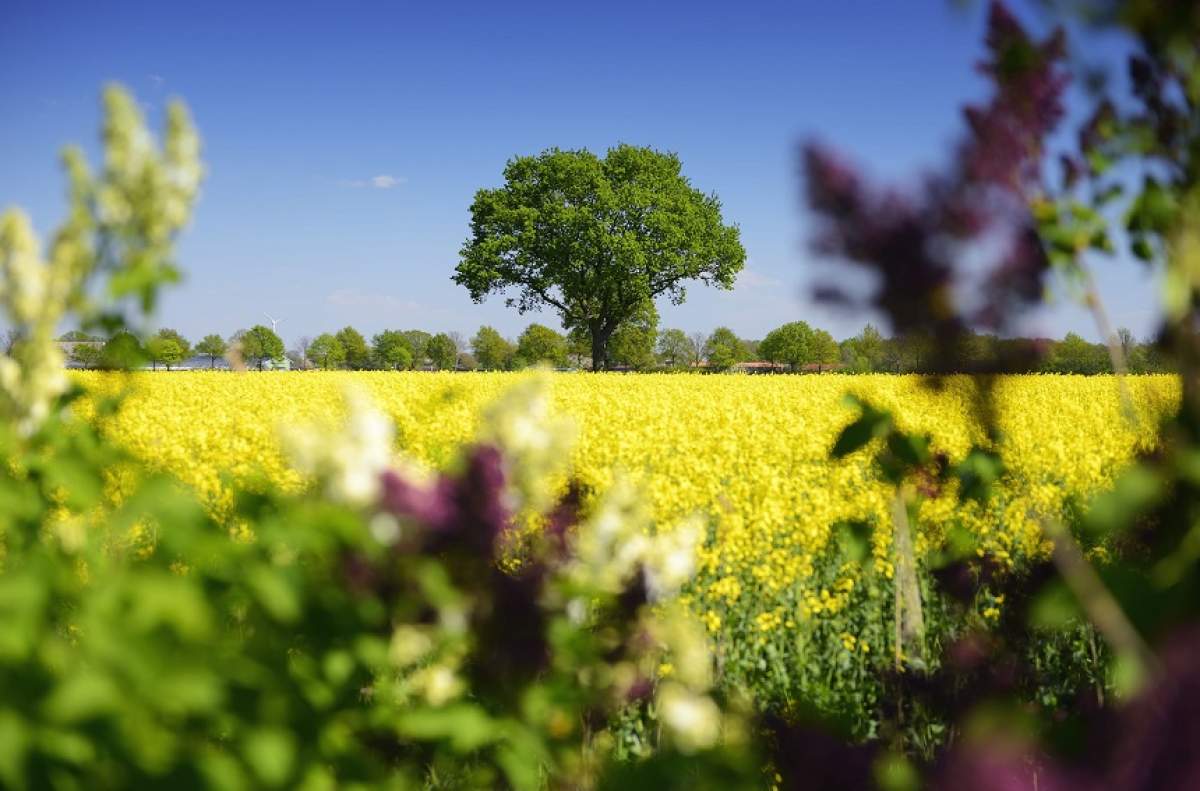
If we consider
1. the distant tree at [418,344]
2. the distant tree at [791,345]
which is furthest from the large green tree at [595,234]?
the distant tree at [418,344]

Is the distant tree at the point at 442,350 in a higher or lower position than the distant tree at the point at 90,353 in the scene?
higher

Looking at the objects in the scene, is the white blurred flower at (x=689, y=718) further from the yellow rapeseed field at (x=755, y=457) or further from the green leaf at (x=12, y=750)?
the green leaf at (x=12, y=750)

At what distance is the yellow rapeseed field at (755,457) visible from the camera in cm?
283

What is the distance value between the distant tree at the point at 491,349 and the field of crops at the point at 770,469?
106650mm

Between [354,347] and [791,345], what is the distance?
68.3 m

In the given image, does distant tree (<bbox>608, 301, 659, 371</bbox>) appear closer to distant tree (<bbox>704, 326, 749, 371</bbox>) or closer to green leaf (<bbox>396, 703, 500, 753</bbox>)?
distant tree (<bbox>704, 326, 749, 371</bbox>)

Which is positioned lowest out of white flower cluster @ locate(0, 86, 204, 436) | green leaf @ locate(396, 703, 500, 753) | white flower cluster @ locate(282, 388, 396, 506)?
green leaf @ locate(396, 703, 500, 753)

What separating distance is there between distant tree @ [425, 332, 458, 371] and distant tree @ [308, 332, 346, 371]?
1341 cm

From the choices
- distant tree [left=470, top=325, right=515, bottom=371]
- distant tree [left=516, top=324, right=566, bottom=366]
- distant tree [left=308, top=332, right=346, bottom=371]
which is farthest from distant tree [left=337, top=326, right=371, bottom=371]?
distant tree [left=516, top=324, right=566, bottom=366]

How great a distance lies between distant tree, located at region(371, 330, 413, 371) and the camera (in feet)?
415

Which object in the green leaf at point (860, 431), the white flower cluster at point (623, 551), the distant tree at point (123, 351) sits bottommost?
the white flower cluster at point (623, 551)

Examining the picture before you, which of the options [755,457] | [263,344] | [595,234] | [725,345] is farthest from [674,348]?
[755,457]

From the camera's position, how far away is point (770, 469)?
26.5 feet

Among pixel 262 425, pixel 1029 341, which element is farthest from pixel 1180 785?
pixel 262 425
